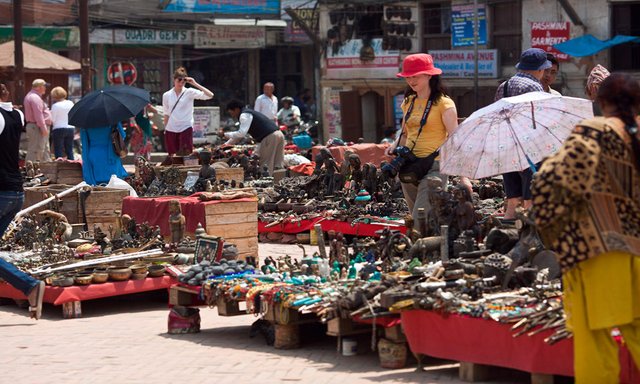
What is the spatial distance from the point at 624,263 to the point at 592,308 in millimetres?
273

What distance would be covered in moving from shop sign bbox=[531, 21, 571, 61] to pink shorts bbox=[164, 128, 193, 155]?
12293 mm

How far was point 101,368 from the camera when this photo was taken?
855 cm

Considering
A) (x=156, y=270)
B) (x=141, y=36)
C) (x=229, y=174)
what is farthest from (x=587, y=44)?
(x=141, y=36)

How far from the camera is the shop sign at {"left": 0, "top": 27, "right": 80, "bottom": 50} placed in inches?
1560

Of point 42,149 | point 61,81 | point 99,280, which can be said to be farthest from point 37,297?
point 61,81

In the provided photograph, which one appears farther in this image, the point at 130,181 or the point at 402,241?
the point at 130,181

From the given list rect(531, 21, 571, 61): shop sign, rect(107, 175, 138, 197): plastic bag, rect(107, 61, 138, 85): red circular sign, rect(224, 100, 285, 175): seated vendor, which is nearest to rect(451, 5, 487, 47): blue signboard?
rect(531, 21, 571, 61): shop sign

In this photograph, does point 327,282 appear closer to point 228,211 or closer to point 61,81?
point 228,211

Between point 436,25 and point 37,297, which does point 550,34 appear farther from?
point 37,297

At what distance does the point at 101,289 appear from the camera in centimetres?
1081

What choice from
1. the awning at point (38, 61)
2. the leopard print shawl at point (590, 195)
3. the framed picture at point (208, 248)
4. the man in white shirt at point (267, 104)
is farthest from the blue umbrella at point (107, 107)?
the awning at point (38, 61)

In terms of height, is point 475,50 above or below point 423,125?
above

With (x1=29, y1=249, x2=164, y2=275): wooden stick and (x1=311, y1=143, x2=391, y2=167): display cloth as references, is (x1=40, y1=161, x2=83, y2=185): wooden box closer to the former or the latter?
(x1=311, y1=143, x2=391, y2=167): display cloth

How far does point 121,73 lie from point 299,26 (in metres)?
6.19
